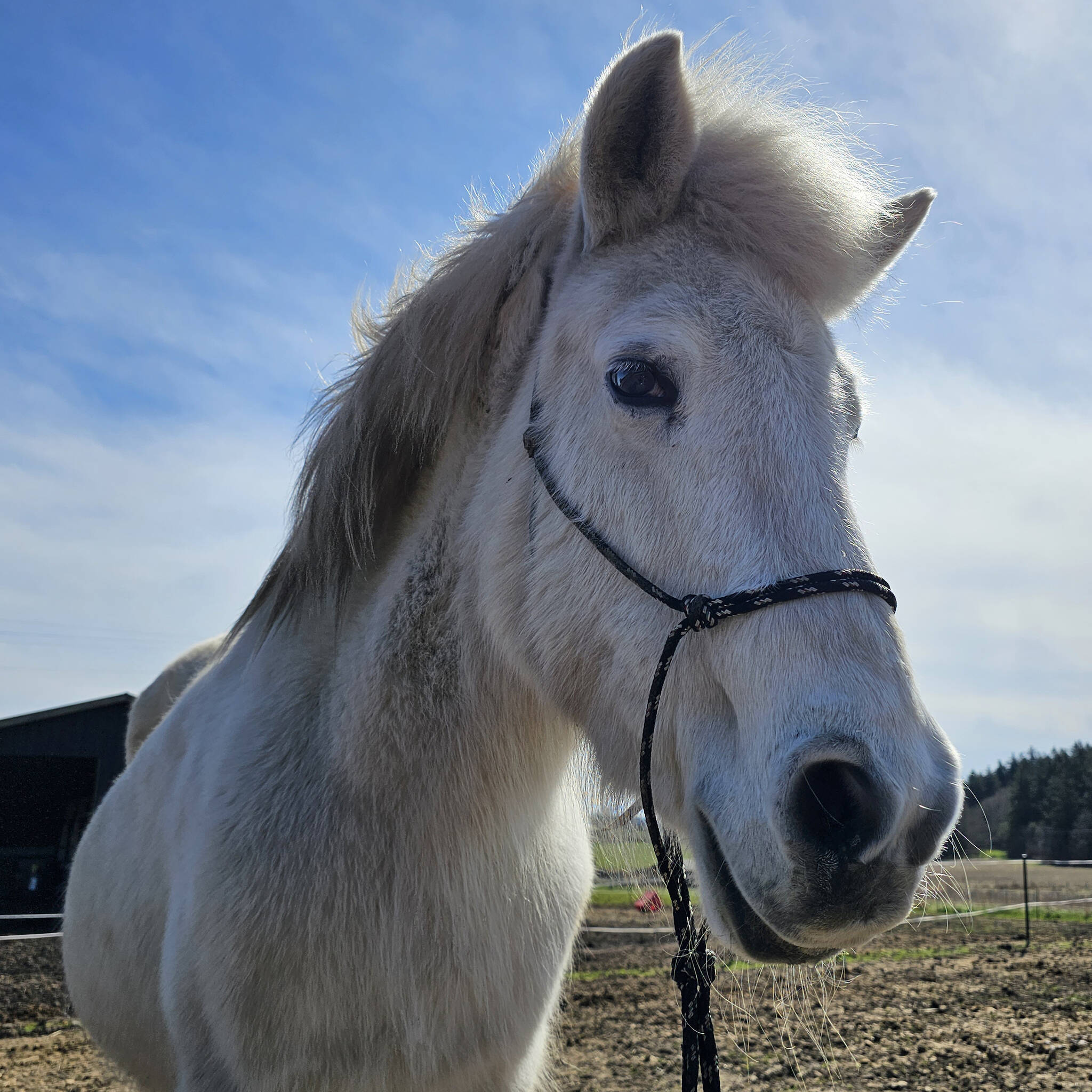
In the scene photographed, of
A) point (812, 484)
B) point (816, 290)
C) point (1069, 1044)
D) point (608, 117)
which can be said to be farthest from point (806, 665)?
point (1069, 1044)

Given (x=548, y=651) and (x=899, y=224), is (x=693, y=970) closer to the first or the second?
(x=548, y=651)

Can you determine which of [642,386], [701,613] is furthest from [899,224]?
[701,613]

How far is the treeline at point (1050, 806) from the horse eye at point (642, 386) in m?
39.2

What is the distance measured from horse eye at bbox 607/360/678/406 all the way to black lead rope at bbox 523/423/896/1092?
0.24m

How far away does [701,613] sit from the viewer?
135 cm

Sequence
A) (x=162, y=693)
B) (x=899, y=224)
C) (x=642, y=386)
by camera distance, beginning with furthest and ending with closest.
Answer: (x=162, y=693), (x=899, y=224), (x=642, y=386)

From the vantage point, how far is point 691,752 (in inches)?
55.2

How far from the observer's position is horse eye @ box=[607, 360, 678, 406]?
1.53 m

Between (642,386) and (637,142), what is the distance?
22.4 inches

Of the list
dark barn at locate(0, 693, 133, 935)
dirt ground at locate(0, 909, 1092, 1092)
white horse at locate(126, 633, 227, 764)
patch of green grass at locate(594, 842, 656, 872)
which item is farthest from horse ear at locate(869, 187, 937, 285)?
dark barn at locate(0, 693, 133, 935)

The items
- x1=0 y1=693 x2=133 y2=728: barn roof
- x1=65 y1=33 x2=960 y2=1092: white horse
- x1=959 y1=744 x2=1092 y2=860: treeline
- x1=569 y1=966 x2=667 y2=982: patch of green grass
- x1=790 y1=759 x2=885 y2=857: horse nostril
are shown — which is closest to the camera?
x1=790 y1=759 x2=885 y2=857: horse nostril

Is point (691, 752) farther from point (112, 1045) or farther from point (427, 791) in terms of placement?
point (112, 1045)

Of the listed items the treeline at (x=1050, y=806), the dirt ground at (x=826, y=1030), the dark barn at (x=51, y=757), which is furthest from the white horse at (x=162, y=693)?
the treeline at (x=1050, y=806)

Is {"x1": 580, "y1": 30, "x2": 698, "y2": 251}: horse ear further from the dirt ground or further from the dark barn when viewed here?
the dark barn
